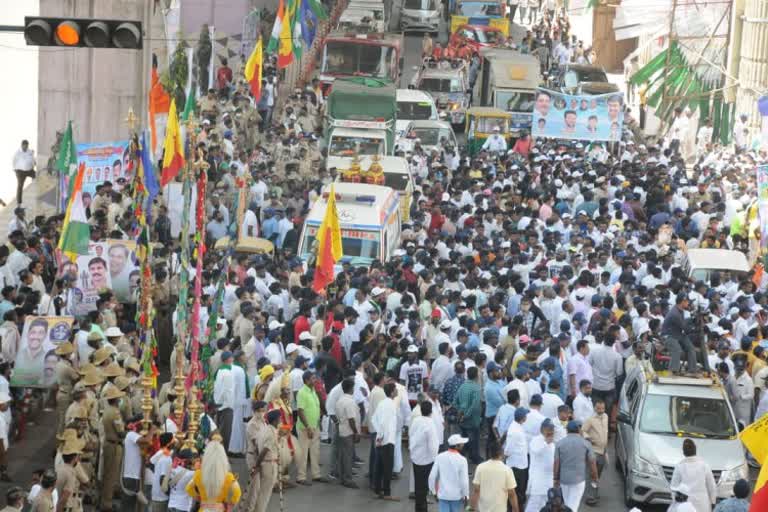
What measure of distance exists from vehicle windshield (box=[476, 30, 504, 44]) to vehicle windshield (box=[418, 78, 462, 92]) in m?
6.39

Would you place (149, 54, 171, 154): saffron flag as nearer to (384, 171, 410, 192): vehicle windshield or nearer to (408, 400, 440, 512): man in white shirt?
(384, 171, 410, 192): vehicle windshield

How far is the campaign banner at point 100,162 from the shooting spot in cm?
2447

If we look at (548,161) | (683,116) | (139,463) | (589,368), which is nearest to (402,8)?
(683,116)

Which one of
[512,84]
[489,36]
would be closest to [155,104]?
[512,84]

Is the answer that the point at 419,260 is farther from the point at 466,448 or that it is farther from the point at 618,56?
the point at 618,56

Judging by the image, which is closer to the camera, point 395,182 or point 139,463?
point 139,463

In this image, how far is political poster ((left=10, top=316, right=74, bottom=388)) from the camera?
59.1 ft

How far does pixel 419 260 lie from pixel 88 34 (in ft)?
26.8

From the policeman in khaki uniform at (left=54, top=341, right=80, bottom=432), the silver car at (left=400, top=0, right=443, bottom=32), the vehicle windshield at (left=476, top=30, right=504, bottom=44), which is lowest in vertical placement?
the policeman in khaki uniform at (left=54, top=341, right=80, bottom=432)

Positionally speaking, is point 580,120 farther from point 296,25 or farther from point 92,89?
point 92,89

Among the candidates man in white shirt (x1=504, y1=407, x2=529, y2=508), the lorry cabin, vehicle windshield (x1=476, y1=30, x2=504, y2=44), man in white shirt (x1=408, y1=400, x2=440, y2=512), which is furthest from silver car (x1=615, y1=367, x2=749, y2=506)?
vehicle windshield (x1=476, y1=30, x2=504, y2=44)

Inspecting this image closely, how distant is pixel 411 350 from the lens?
1923cm

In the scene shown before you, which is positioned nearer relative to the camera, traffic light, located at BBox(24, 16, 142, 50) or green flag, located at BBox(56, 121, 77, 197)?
traffic light, located at BBox(24, 16, 142, 50)

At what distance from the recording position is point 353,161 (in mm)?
28625
